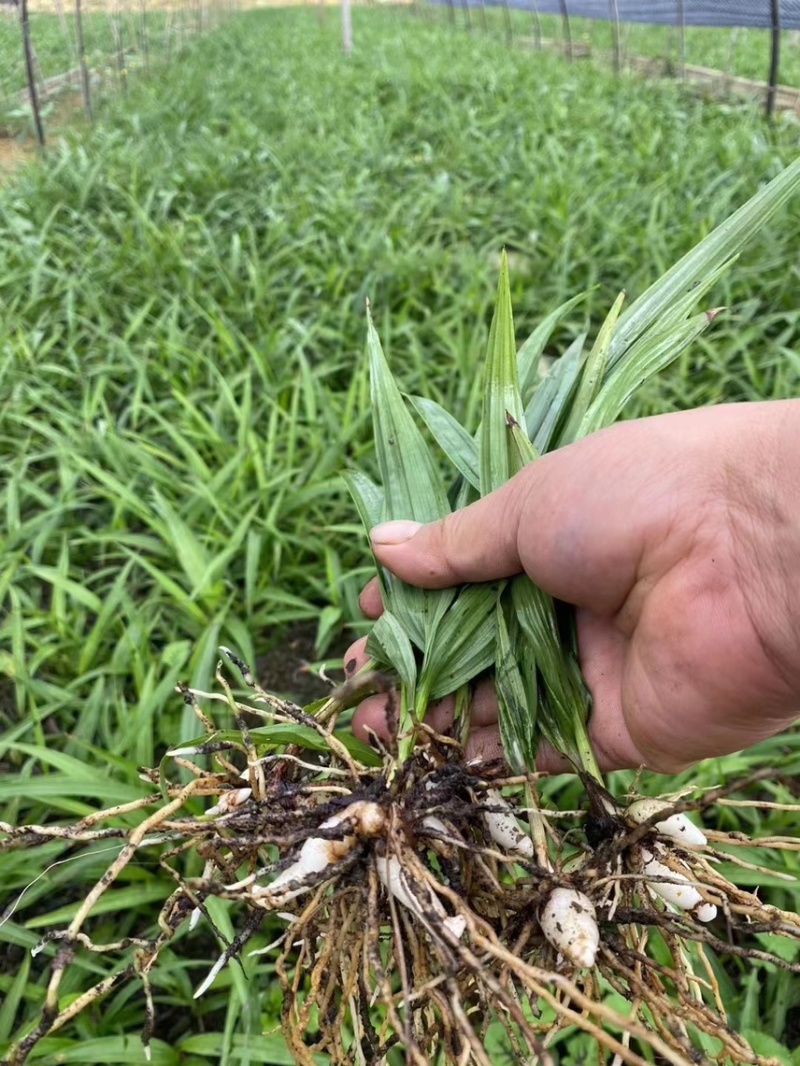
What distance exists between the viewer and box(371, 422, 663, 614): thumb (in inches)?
39.7

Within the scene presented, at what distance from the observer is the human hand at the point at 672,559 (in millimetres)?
929

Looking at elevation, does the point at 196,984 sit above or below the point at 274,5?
below

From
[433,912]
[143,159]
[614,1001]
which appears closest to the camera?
[433,912]

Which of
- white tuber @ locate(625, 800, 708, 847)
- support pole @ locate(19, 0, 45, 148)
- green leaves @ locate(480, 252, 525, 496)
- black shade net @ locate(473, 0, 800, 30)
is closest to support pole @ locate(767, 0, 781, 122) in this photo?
black shade net @ locate(473, 0, 800, 30)

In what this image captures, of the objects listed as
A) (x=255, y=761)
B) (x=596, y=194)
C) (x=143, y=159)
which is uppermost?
(x=143, y=159)

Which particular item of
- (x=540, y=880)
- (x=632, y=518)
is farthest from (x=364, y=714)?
(x=632, y=518)

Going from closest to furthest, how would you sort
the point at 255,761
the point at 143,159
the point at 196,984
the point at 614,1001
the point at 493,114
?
1. the point at 255,761
2. the point at 614,1001
3. the point at 196,984
4. the point at 143,159
5. the point at 493,114

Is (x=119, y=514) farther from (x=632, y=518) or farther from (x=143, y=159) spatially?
(x=143, y=159)

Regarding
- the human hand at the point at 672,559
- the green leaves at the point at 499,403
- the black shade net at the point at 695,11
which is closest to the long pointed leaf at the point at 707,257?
the green leaves at the point at 499,403

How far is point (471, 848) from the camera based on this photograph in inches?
36.1

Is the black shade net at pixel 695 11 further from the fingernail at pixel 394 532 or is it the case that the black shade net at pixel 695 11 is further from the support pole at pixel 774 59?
the fingernail at pixel 394 532

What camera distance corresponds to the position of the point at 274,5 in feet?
73.6

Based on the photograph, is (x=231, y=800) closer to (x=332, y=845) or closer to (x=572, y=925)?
(x=332, y=845)

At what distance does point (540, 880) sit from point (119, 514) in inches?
61.3
